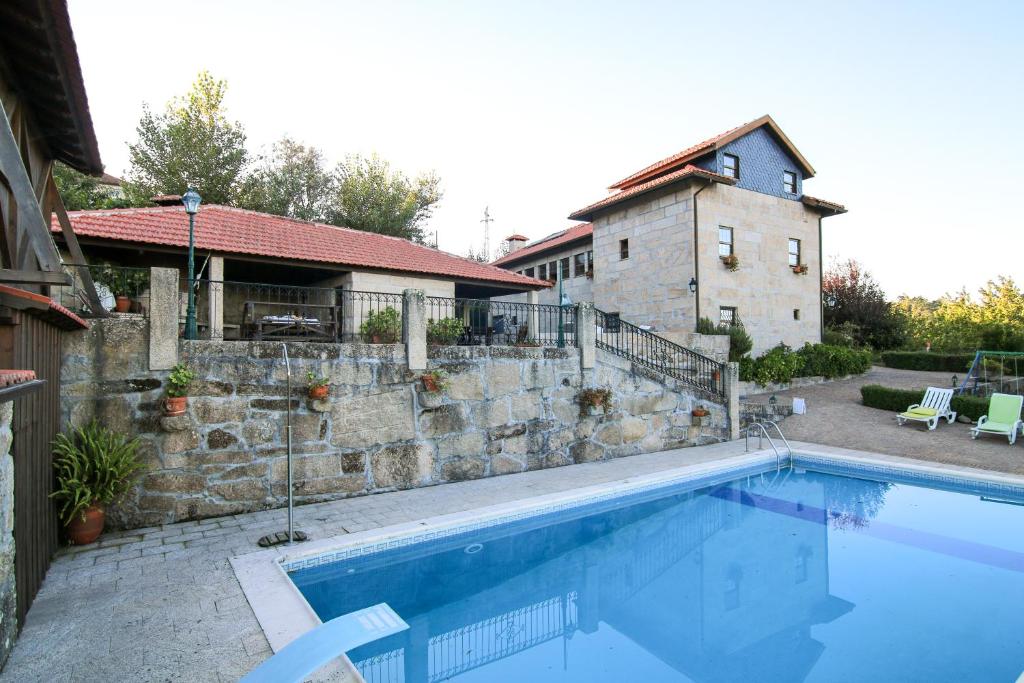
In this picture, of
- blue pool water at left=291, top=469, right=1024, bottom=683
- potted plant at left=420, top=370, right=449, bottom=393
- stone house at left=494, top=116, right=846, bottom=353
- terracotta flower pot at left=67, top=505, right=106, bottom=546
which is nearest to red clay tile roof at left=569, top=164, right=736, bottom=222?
stone house at left=494, top=116, right=846, bottom=353

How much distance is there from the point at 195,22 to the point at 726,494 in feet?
41.7

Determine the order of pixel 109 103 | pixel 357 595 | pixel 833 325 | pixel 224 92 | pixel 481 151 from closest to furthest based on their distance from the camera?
1. pixel 357 595
2. pixel 481 151
3. pixel 109 103
4. pixel 224 92
5. pixel 833 325

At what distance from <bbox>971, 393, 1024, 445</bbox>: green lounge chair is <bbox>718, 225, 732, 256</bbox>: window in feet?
30.4

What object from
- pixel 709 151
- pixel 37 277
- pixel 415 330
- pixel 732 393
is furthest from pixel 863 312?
pixel 37 277

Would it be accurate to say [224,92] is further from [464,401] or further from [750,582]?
[750,582]

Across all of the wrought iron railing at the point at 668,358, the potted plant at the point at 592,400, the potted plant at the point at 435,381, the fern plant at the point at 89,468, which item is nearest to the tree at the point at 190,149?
the wrought iron railing at the point at 668,358

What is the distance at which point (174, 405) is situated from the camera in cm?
664

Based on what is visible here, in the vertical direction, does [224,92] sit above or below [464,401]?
above

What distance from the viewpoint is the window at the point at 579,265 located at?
24.8 metres

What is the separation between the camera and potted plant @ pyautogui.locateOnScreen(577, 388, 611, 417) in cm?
1068

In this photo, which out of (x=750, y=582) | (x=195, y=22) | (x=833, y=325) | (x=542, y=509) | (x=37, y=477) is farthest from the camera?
(x=833, y=325)

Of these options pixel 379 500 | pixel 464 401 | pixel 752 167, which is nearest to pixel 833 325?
pixel 752 167

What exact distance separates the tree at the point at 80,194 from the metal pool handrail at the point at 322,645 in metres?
22.5

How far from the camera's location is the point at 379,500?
7.85 m
